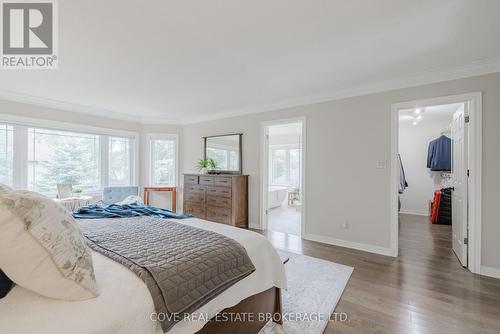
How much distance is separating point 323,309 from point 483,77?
3170 mm

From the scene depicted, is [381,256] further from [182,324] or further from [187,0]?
[187,0]

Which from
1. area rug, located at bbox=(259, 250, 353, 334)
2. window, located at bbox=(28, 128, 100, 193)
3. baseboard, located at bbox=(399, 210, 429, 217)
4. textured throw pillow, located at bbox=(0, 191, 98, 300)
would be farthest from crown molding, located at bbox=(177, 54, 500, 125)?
baseboard, located at bbox=(399, 210, 429, 217)

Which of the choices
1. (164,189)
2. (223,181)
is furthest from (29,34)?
(164,189)

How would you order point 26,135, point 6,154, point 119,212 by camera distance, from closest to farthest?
point 119,212, point 6,154, point 26,135

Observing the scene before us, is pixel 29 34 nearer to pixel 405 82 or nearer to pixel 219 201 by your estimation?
pixel 219 201

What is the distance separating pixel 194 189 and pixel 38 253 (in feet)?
13.4

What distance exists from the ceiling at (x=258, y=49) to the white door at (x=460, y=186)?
2.39 ft

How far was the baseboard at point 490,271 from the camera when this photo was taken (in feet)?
8.41

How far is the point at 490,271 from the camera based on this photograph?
260 centimetres

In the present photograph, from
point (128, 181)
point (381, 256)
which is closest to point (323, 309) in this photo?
point (381, 256)

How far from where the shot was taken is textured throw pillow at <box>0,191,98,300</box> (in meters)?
0.86

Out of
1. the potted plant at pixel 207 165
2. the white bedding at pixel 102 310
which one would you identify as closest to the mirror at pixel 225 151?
the potted plant at pixel 207 165

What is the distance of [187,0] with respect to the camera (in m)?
1.65

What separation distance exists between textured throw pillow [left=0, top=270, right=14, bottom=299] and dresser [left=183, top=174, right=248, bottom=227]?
346 cm
